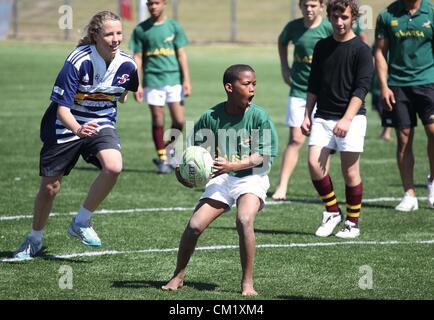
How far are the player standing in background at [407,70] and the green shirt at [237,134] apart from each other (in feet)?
12.0

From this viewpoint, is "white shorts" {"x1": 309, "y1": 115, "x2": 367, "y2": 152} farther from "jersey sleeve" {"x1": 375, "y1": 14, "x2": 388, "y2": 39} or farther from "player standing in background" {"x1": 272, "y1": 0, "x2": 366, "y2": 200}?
"player standing in background" {"x1": 272, "y1": 0, "x2": 366, "y2": 200}

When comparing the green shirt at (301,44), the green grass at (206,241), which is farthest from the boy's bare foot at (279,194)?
the green shirt at (301,44)

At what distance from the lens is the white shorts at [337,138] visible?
920 centimetres

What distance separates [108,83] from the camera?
8.13 meters

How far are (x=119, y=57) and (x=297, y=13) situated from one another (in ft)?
120

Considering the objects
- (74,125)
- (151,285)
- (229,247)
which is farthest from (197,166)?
(229,247)

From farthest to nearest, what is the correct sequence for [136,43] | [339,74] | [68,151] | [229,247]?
[136,43], [339,74], [229,247], [68,151]

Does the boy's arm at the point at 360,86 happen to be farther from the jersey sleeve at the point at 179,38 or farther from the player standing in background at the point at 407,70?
the jersey sleeve at the point at 179,38

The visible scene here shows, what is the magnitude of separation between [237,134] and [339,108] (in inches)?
91.5

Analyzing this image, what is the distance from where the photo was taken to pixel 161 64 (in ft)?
44.8

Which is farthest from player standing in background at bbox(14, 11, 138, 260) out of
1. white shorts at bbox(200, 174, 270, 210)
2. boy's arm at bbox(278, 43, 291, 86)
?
boy's arm at bbox(278, 43, 291, 86)

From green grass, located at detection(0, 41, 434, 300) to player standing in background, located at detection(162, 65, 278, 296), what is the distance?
1.56 feet

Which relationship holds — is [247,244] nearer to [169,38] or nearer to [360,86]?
[360,86]
